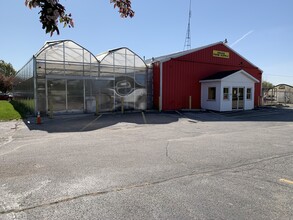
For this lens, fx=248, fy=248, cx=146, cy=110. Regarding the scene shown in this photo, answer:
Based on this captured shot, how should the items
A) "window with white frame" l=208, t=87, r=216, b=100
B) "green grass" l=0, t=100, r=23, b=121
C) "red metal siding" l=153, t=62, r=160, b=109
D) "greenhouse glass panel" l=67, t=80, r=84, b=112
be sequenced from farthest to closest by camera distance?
"window with white frame" l=208, t=87, r=216, b=100
"red metal siding" l=153, t=62, r=160, b=109
"greenhouse glass panel" l=67, t=80, r=84, b=112
"green grass" l=0, t=100, r=23, b=121

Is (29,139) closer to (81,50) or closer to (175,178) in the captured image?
(175,178)

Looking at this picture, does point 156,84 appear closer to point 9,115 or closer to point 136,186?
point 9,115

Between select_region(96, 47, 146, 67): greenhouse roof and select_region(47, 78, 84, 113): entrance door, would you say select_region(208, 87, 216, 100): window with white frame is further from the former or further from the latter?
select_region(47, 78, 84, 113): entrance door

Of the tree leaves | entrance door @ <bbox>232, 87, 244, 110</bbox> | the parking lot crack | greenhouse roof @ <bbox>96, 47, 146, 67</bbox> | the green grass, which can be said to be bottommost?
the parking lot crack

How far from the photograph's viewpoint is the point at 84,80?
61.7ft

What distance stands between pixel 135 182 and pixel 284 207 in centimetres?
252

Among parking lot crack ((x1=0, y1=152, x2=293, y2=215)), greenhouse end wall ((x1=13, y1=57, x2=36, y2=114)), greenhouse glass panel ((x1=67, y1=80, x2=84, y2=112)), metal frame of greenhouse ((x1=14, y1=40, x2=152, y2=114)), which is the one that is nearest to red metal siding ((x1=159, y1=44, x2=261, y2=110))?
metal frame of greenhouse ((x1=14, y1=40, x2=152, y2=114))

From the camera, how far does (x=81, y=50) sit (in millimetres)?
18812

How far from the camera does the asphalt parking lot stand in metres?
3.64

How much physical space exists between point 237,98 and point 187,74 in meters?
5.28

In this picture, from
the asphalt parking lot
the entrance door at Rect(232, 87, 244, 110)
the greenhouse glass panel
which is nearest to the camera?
the asphalt parking lot

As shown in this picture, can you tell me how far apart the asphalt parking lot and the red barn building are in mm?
13427

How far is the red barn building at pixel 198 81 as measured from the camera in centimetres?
2159

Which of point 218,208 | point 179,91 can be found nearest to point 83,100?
point 179,91
